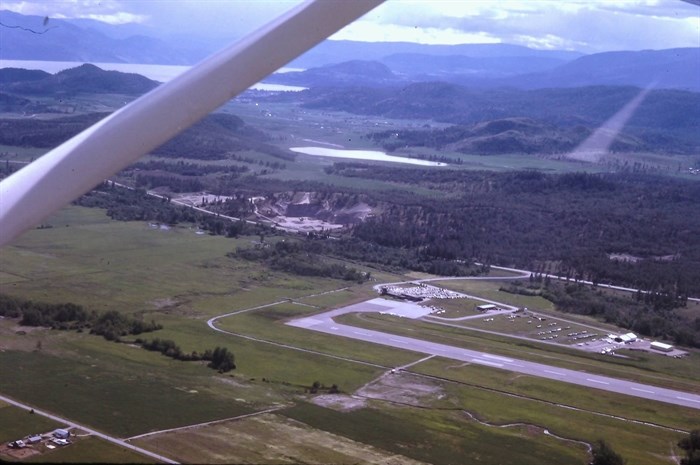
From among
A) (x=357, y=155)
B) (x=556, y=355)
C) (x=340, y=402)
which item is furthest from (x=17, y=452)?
(x=357, y=155)

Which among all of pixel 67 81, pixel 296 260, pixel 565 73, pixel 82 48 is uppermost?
pixel 565 73

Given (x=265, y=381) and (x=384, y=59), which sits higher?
(x=384, y=59)

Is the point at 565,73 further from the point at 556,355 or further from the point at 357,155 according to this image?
the point at 556,355

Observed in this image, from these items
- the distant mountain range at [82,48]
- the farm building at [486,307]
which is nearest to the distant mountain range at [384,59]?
the distant mountain range at [82,48]

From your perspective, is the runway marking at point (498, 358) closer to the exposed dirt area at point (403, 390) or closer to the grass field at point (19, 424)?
the exposed dirt area at point (403, 390)

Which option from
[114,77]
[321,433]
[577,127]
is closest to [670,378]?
[321,433]

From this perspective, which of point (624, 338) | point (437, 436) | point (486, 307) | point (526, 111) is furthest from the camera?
point (526, 111)

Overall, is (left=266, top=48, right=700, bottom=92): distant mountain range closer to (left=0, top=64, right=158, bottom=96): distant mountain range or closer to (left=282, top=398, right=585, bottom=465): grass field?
(left=0, top=64, right=158, bottom=96): distant mountain range
